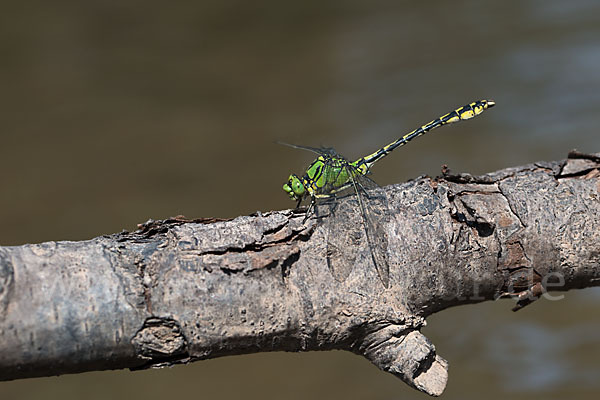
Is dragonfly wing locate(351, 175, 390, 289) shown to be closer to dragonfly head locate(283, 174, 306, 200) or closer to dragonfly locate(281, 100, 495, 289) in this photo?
dragonfly locate(281, 100, 495, 289)

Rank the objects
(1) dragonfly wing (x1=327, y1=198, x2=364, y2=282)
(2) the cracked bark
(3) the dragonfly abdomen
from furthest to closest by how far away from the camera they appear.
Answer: (3) the dragonfly abdomen, (1) dragonfly wing (x1=327, y1=198, x2=364, y2=282), (2) the cracked bark

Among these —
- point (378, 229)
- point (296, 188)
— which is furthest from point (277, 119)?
point (378, 229)

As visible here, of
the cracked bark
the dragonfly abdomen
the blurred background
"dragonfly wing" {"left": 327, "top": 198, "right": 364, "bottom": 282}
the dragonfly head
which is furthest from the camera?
the blurred background

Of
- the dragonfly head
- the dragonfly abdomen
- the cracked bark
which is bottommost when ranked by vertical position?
the cracked bark

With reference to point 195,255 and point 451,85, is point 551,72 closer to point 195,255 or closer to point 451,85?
point 451,85

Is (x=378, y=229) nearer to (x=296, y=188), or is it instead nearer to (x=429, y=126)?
(x=296, y=188)

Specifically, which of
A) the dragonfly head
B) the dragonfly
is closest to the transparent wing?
the dragonfly
